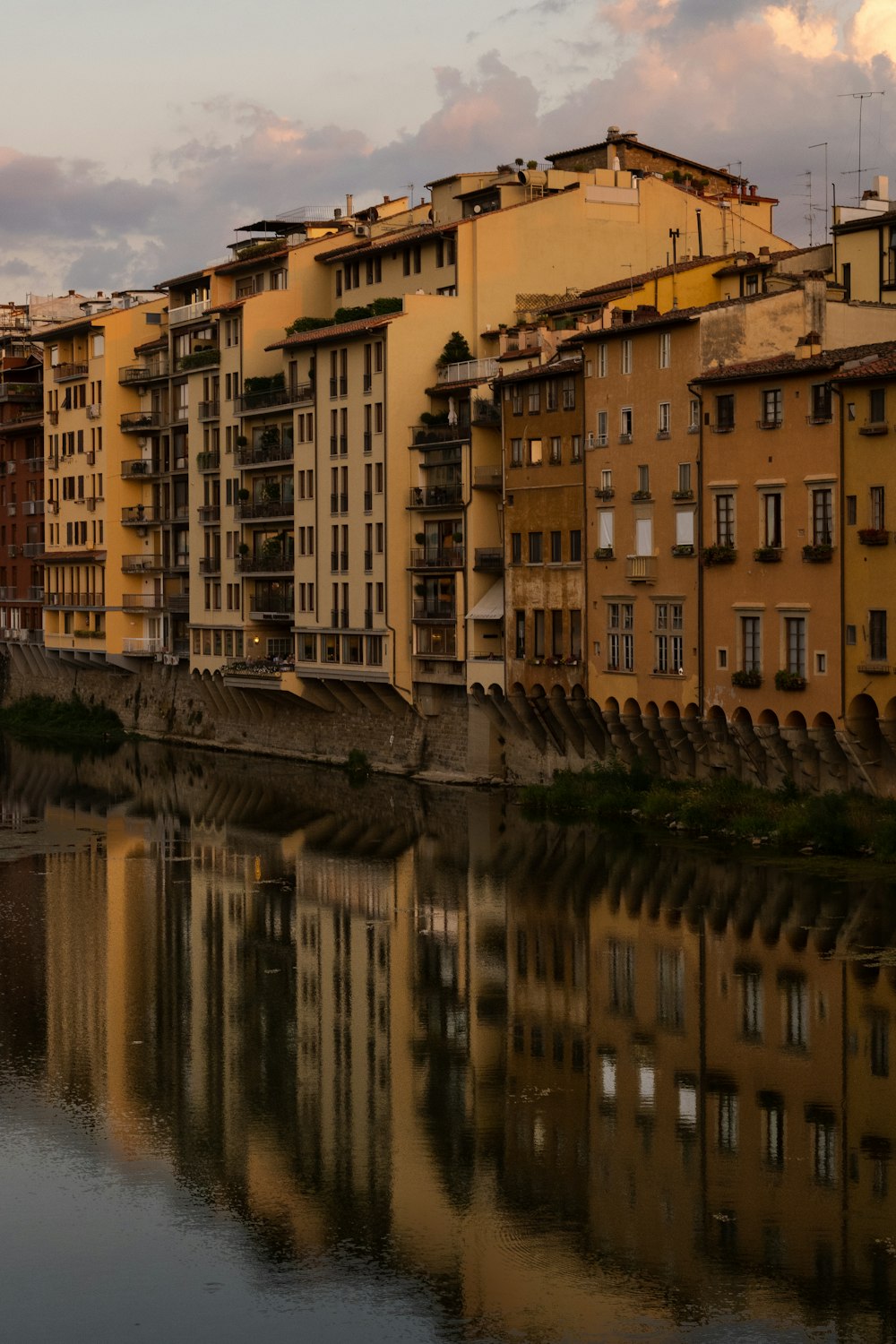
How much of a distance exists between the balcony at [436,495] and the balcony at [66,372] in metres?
28.0

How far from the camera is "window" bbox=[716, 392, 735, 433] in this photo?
48.6 m

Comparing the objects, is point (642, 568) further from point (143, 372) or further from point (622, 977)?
point (143, 372)

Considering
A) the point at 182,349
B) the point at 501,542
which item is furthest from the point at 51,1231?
the point at 182,349

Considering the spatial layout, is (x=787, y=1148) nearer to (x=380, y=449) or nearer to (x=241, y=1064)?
(x=241, y=1064)

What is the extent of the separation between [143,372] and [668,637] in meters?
37.6

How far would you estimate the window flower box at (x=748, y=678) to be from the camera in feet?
155

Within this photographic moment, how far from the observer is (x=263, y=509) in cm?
7025

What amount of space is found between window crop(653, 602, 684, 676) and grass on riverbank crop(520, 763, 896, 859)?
9.67ft

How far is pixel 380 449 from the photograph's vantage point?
204ft

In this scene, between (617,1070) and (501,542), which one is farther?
(501,542)

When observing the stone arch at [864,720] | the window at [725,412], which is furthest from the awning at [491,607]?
the stone arch at [864,720]

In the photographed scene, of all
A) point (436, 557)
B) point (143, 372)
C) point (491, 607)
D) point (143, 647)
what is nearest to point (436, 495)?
point (436, 557)

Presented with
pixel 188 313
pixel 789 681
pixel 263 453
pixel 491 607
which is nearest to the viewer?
pixel 789 681

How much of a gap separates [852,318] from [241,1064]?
2531 centimetres
